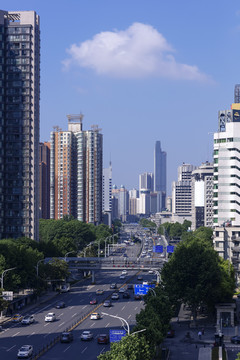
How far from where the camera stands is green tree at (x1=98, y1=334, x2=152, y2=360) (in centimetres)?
5638

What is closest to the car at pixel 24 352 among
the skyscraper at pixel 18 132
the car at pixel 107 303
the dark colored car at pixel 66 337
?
the dark colored car at pixel 66 337

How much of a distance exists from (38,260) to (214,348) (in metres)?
59.9

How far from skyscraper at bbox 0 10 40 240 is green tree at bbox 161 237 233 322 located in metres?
70.6

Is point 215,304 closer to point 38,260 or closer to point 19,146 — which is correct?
point 38,260

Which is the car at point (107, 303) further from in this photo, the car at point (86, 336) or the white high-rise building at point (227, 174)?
the white high-rise building at point (227, 174)

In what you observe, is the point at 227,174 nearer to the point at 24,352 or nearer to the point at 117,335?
the point at 24,352

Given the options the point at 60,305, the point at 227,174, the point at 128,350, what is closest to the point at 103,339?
the point at 128,350

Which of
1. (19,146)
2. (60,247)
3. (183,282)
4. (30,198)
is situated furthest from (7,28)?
(183,282)

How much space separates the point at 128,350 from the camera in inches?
2276

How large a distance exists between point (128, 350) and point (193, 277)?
4815 cm

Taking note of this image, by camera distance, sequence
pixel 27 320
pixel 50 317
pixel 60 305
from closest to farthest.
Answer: pixel 27 320
pixel 50 317
pixel 60 305

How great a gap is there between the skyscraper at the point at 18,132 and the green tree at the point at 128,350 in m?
110

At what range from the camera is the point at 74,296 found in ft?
448

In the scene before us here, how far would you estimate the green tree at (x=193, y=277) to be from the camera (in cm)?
10112
